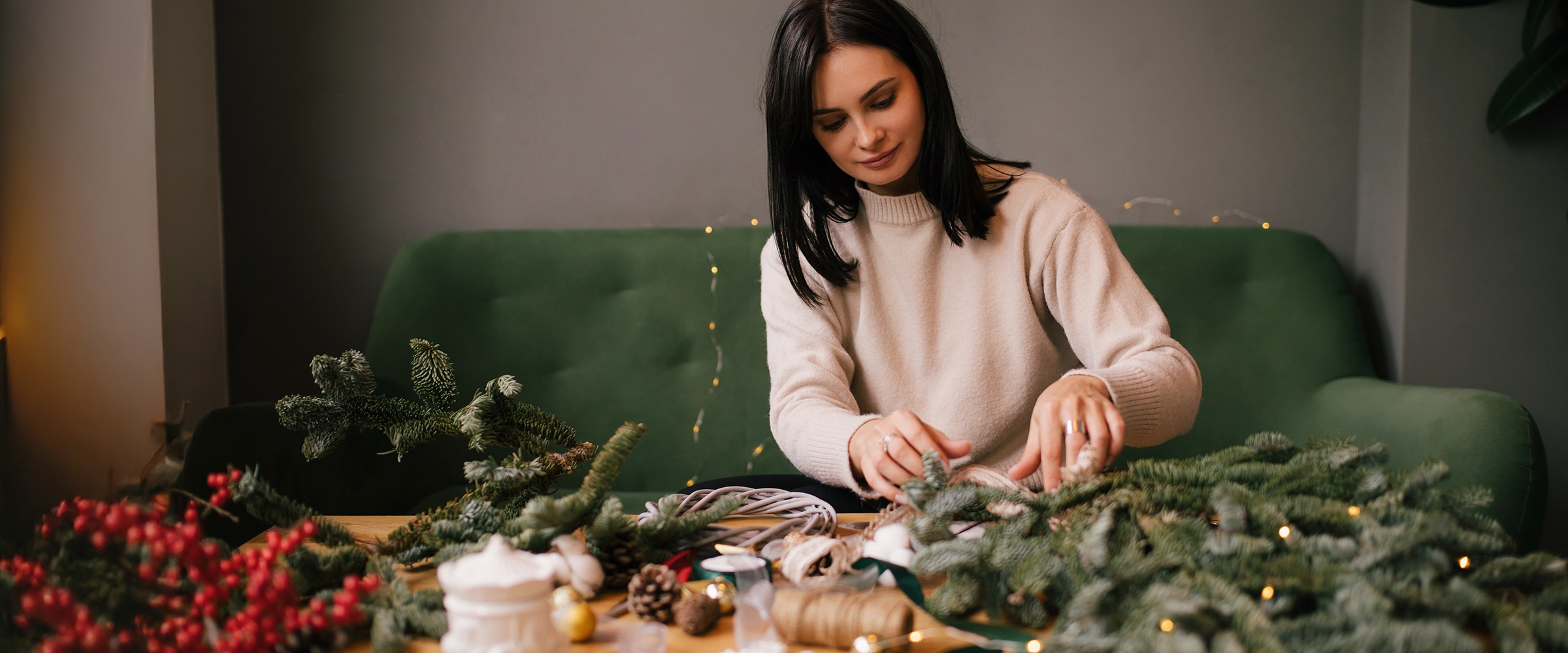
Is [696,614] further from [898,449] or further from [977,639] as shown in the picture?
[898,449]

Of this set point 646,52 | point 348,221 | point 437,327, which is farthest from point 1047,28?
point 348,221

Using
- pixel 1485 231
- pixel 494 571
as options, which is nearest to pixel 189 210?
pixel 494 571

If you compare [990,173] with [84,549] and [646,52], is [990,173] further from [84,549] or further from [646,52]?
[84,549]

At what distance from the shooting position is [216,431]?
4.17 ft

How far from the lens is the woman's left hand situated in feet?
2.67

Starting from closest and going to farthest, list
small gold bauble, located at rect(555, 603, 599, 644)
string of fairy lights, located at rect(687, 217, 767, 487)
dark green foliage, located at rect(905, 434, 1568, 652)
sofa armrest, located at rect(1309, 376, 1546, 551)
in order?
1. dark green foliage, located at rect(905, 434, 1568, 652)
2. small gold bauble, located at rect(555, 603, 599, 644)
3. sofa armrest, located at rect(1309, 376, 1546, 551)
4. string of fairy lights, located at rect(687, 217, 767, 487)

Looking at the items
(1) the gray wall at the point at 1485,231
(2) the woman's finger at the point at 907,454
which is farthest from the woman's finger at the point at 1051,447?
(1) the gray wall at the point at 1485,231

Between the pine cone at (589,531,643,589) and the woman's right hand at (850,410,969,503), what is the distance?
0.25 metres

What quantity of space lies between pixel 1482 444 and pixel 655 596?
3.93 ft

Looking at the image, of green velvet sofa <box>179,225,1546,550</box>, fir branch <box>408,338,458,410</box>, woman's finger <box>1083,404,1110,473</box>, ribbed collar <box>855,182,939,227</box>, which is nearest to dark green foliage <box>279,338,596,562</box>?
fir branch <box>408,338,458,410</box>

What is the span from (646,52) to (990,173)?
0.93m

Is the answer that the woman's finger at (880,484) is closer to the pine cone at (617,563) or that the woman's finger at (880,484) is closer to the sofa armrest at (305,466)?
the pine cone at (617,563)

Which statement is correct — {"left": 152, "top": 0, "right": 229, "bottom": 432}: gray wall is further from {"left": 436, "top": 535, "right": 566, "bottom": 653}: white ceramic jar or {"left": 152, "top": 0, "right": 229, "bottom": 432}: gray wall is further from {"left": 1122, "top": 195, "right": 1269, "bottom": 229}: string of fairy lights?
{"left": 1122, "top": 195, "right": 1269, "bottom": 229}: string of fairy lights

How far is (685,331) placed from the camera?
5.86ft
